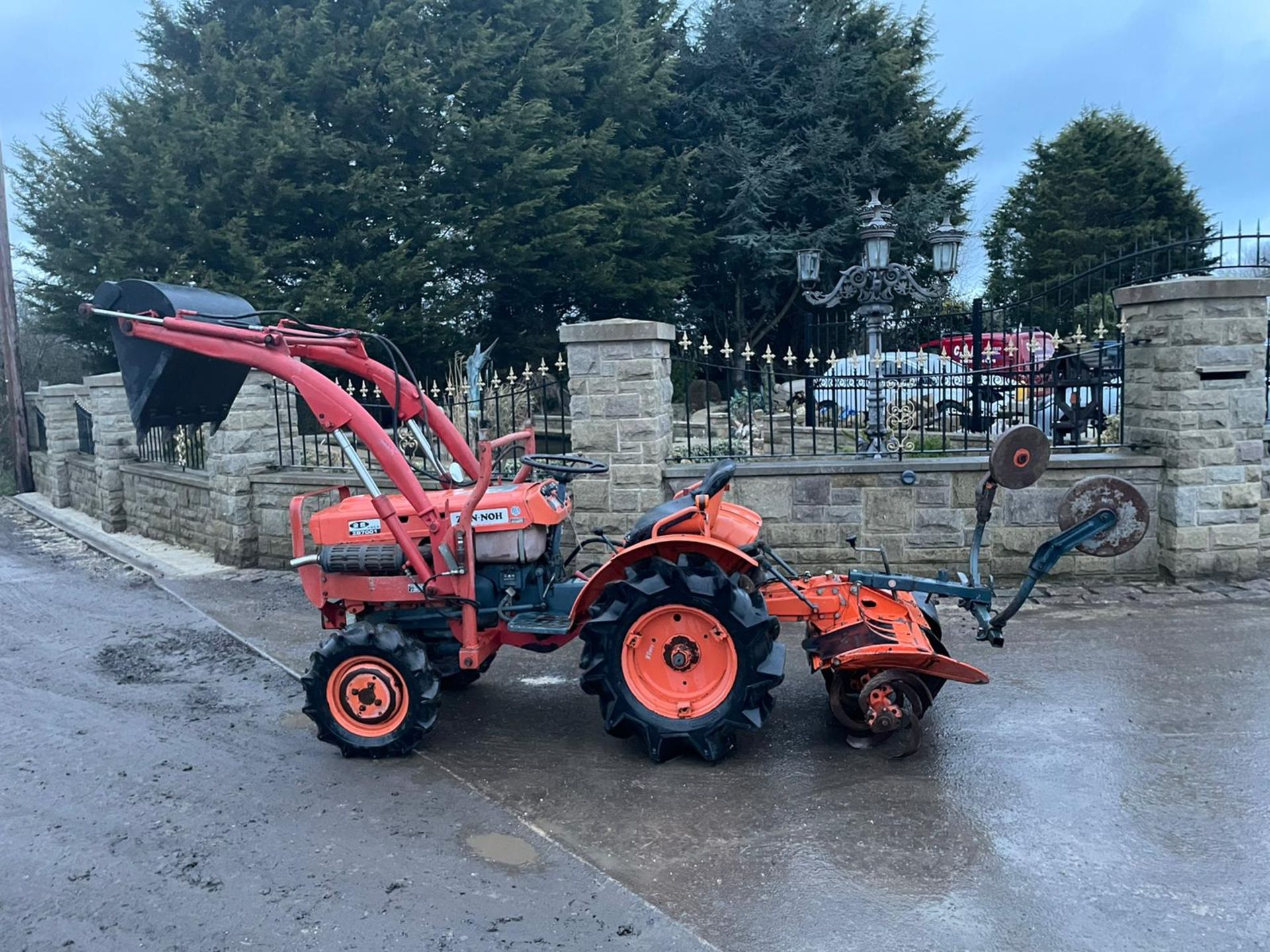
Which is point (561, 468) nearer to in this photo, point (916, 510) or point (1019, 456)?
point (1019, 456)

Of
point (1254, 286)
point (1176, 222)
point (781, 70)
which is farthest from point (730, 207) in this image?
point (1254, 286)

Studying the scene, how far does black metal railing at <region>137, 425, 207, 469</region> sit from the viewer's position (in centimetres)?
1052

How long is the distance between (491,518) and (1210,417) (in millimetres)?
5510

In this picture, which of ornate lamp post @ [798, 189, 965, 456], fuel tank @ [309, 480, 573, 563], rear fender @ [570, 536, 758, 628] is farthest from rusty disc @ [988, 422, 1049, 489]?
ornate lamp post @ [798, 189, 965, 456]

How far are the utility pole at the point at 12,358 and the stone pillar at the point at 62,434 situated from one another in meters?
2.97

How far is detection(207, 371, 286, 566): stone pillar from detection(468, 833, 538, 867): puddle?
20.8ft

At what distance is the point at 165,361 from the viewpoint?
4.57 m

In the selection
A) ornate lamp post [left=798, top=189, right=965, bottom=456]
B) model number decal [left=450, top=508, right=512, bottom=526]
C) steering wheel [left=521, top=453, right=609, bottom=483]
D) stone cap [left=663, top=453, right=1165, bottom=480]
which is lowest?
model number decal [left=450, top=508, right=512, bottom=526]

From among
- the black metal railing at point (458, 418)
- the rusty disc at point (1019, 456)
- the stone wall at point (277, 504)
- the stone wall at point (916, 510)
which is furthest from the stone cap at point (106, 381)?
the rusty disc at point (1019, 456)

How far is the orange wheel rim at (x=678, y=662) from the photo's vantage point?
14.6 ft

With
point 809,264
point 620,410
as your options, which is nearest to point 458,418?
point 620,410

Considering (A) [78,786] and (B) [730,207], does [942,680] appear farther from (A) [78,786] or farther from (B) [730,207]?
(B) [730,207]

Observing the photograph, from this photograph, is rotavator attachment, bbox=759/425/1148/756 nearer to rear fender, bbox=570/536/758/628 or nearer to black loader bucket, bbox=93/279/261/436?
rear fender, bbox=570/536/758/628

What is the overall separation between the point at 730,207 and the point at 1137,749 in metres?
16.5
